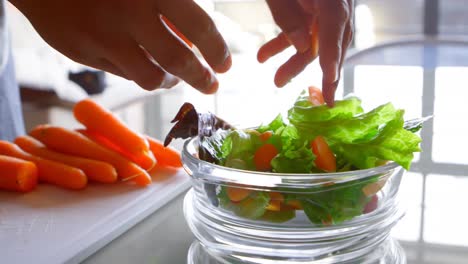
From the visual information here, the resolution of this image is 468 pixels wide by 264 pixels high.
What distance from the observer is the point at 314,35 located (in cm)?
91

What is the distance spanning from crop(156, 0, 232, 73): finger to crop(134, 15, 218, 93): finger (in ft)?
0.06

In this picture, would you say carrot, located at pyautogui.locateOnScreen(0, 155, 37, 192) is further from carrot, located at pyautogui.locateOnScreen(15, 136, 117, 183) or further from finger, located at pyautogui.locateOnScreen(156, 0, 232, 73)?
finger, located at pyautogui.locateOnScreen(156, 0, 232, 73)

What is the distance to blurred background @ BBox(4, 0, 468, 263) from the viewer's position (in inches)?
31.8

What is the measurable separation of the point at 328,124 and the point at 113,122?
0.57m

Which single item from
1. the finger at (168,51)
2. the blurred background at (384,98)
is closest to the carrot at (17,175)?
the blurred background at (384,98)

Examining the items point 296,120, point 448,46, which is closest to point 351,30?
point 296,120

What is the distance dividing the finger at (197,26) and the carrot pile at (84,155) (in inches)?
15.6

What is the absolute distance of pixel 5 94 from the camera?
1.50 meters

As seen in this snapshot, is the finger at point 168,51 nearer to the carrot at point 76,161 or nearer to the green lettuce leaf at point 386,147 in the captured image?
the green lettuce leaf at point 386,147

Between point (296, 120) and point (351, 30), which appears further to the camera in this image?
point (351, 30)

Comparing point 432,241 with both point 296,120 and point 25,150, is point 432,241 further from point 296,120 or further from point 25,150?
point 25,150

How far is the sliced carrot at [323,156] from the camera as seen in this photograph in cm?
66

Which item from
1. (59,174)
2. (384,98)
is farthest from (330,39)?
(384,98)

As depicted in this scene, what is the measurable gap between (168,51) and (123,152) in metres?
0.50
